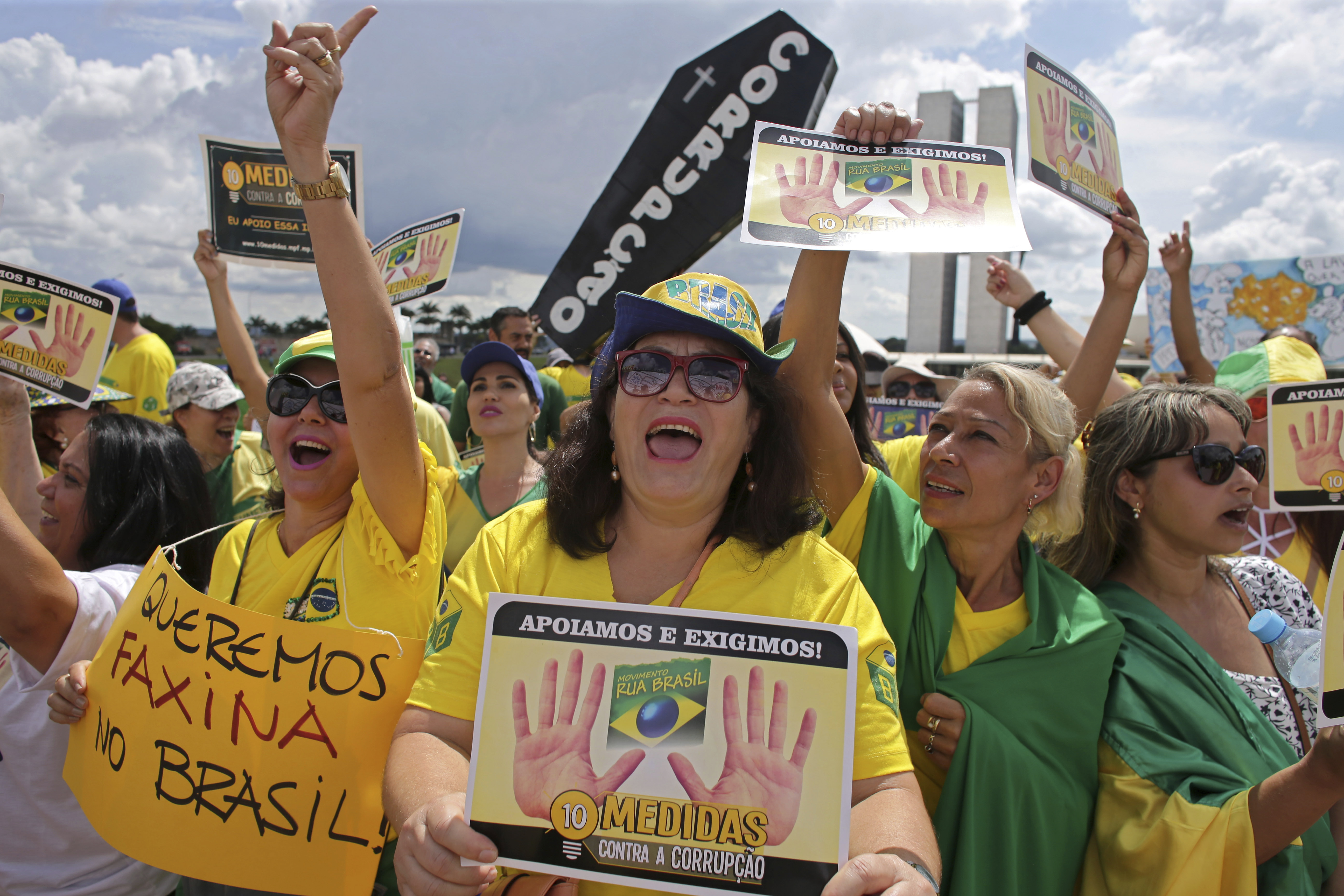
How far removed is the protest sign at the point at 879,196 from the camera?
2.16m

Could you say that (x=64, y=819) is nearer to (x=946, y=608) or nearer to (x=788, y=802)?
(x=788, y=802)

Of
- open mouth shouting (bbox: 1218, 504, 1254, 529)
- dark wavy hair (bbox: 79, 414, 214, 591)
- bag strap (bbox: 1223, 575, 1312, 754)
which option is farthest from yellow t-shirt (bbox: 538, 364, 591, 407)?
bag strap (bbox: 1223, 575, 1312, 754)

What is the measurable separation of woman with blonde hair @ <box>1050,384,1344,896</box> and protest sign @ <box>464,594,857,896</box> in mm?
1047

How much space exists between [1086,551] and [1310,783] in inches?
34.6

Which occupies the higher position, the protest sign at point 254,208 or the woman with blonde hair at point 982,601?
the protest sign at point 254,208

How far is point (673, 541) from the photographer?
181cm

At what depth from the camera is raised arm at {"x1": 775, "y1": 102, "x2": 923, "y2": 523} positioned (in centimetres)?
228

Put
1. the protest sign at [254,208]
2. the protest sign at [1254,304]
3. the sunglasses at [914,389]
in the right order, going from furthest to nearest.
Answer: the sunglasses at [914,389] < the protest sign at [1254,304] < the protest sign at [254,208]

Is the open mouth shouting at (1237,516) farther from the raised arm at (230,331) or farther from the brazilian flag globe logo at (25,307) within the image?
the brazilian flag globe logo at (25,307)

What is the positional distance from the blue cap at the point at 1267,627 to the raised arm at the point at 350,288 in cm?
222

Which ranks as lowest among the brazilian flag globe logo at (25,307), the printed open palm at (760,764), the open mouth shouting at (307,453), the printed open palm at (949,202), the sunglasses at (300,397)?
the printed open palm at (760,764)

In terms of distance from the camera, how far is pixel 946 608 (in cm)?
208

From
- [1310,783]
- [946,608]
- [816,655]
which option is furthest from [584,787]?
[1310,783]

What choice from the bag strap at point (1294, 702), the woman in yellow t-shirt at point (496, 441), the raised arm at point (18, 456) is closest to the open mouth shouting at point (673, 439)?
Answer: the bag strap at point (1294, 702)
